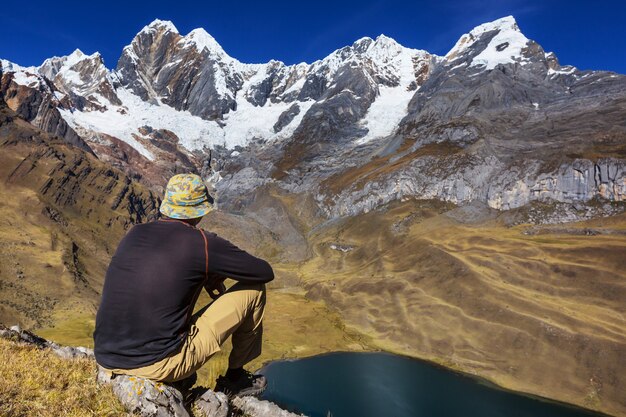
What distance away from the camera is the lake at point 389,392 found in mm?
45844

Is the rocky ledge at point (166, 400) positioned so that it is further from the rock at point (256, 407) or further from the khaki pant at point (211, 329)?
the khaki pant at point (211, 329)

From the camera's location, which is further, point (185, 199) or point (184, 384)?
point (184, 384)

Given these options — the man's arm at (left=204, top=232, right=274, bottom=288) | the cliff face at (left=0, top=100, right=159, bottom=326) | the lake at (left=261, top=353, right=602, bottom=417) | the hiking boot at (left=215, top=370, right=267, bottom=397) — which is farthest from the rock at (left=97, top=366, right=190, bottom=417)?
the cliff face at (left=0, top=100, right=159, bottom=326)

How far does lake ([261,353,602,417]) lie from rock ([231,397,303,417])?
3713 cm

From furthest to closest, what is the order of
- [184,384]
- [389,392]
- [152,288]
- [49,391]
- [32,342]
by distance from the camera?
[389,392] < [32,342] < [184,384] < [49,391] < [152,288]

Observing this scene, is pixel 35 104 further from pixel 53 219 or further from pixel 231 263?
pixel 231 263

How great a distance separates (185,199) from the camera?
578 centimetres

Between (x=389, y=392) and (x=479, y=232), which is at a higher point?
(x=479, y=232)

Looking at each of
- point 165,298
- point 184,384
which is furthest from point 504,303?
point 165,298

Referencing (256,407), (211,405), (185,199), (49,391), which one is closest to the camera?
(49,391)

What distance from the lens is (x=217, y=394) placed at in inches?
259

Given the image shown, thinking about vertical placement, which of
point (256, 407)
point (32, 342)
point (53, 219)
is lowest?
point (53, 219)

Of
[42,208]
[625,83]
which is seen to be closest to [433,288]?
[42,208]

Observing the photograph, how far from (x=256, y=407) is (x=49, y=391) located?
3414 mm
